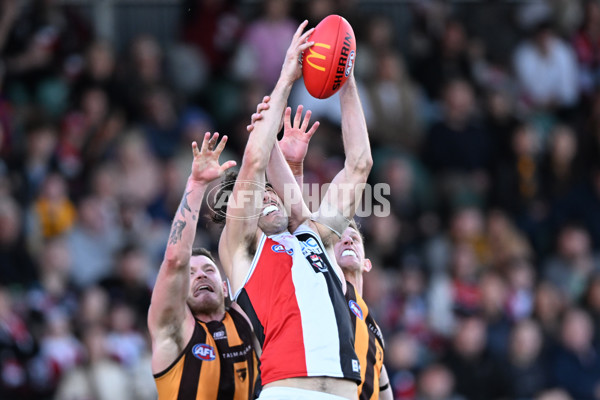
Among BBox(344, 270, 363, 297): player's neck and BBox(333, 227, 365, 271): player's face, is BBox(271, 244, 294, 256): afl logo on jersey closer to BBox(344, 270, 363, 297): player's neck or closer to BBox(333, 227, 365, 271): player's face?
BBox(333, 227, 365, 271): player's face

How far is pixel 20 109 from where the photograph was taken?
11.8 m

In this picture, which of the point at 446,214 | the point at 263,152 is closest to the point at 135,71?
→ the point at 446,214

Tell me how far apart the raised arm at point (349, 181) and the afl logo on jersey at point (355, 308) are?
0.48 meters

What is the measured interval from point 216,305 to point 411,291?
5.43 meters

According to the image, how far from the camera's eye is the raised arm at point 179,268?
630 centimetres

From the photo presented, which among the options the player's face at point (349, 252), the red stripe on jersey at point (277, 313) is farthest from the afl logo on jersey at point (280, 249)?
the player's face at point (349, 252)

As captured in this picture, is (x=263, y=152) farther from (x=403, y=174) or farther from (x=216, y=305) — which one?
(x=403, y=174)

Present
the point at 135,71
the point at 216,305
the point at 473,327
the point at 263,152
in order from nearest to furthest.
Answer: the point at 263,152, the point at 216,305, the point at 473,327, the point at 135,71

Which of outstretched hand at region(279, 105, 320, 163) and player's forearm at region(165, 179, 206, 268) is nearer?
player's forearm at region(165, 179, 206, 268)

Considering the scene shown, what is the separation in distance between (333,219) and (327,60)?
1.06 meters

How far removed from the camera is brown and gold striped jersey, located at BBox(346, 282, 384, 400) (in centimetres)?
648

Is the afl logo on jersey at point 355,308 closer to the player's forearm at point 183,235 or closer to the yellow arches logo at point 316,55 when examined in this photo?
the player's forearm at point 183,235

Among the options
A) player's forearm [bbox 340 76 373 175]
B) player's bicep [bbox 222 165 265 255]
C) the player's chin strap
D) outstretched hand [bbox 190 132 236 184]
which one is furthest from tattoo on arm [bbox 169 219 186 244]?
player's forearm [bbox 340 76 373 175]

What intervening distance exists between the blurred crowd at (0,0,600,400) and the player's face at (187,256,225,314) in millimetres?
2501
